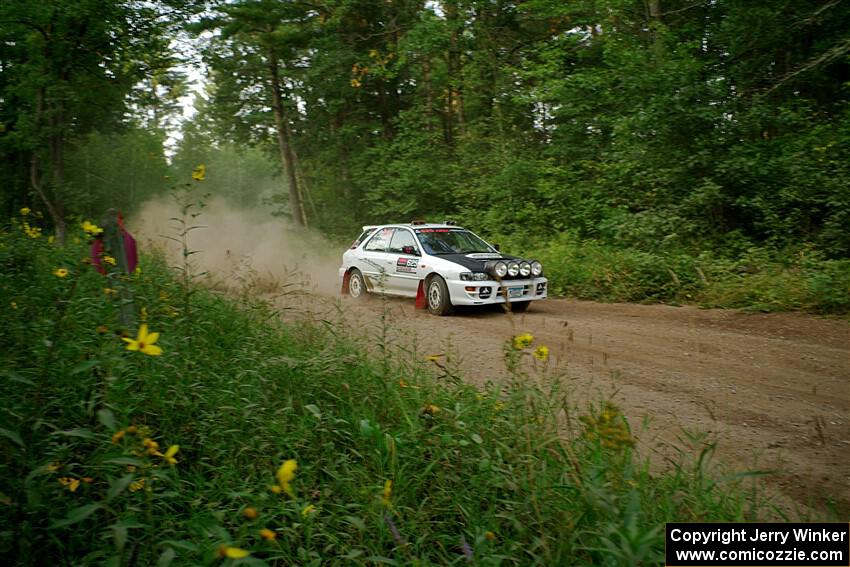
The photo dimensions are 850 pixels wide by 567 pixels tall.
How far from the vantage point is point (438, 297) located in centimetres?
1034

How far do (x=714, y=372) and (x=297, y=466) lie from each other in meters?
4.73

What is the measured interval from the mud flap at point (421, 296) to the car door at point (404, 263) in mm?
117

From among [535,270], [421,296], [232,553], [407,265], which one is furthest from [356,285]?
[232,553]

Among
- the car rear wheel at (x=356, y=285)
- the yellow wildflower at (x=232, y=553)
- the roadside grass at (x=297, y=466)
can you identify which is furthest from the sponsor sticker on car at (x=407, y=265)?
the yellow wildflower at (x=232, y=553)

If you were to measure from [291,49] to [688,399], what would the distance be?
2365 centimetres

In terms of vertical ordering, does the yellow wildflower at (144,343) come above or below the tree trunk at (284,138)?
below

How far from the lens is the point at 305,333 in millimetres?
5801

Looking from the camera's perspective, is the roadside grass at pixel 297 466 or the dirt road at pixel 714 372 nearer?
the roadside grass at pixel 297 466

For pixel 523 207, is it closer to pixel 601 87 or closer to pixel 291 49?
pixel 601 87

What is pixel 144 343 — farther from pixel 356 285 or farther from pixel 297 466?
pixel 356 285

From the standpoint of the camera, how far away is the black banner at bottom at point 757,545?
8.29 feet

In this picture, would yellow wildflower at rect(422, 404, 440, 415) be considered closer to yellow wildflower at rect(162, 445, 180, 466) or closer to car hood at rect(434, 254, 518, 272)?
yellow wildflower at rect(162, 445, 180, 466)

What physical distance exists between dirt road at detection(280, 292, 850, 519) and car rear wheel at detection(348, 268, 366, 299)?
2.50 metres

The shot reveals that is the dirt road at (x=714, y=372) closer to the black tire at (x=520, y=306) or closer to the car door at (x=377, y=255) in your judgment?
the black tire at (x=520, y=306)
